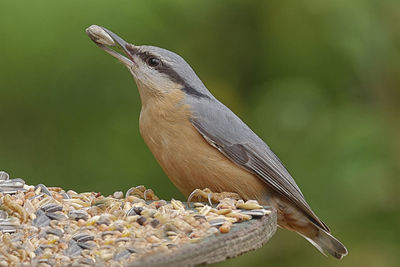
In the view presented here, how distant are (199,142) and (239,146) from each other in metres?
0.27

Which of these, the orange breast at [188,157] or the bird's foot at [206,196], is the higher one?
the orange breast at [188,157]

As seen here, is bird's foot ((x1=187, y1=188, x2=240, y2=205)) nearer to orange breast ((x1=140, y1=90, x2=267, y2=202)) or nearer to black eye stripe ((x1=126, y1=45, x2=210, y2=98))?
orange breast ((x1=140, y1=90, x2=267, y2=202))

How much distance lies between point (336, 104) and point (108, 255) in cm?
332

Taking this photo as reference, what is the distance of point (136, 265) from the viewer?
265cm

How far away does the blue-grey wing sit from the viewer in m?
4.57

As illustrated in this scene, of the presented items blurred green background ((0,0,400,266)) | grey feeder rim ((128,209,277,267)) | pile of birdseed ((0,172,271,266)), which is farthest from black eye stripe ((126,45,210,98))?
grey feeder rim ((128,209,277,267))

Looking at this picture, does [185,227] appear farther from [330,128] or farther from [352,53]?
[352,53]

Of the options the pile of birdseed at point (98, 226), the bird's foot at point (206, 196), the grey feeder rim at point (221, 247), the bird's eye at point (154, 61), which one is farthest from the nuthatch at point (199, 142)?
the grey feeder rim at point (221, 247)

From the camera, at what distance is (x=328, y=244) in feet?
16.3

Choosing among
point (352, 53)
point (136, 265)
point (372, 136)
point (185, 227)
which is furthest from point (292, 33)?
point (136, 265)

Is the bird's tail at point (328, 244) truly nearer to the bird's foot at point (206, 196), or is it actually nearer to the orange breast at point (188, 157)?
the orange breast at point (188, 157)

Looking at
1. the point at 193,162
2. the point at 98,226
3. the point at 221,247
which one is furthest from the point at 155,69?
the point at 221,247

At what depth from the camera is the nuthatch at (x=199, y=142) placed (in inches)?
177

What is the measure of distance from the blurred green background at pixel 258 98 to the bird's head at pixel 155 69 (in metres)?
1.03
